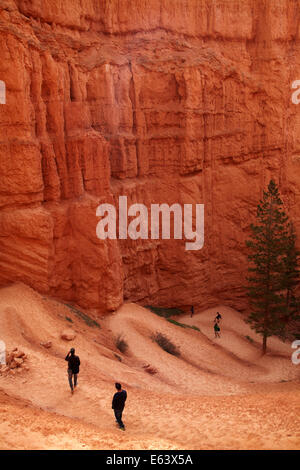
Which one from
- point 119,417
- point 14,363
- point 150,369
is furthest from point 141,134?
point 119,417

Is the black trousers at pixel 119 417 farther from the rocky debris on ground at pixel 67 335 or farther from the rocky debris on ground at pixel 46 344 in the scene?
the rocky debris on ground at pixel 67 335

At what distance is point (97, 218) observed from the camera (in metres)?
21.0

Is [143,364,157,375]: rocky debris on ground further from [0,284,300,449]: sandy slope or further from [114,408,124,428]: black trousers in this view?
[114,408,124,428]: black trousers

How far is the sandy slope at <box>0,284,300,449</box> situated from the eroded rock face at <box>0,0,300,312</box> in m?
2.31

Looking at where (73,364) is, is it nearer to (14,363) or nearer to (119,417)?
(119,417)

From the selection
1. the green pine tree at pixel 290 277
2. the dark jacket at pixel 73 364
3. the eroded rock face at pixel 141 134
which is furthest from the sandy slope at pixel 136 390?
the green pine tree at pixel 290 277

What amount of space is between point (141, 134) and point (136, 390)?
1690 centimetres

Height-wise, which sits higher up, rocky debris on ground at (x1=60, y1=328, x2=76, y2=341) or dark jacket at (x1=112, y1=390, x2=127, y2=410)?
dark jacket at (x1=112, y1=390, x2=127, y2=410)

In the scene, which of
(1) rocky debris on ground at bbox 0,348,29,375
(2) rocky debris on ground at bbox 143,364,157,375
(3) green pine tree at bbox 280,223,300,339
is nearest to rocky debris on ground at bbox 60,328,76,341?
(1) rocky debris on ground at bbox 0,348,29,375

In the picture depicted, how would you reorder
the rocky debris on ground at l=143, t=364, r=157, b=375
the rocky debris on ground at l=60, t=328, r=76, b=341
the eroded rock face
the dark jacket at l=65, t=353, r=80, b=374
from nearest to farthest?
the dark jacket at l=65, t=353, r=80, b=374 < the rocky debris on ground at l=60, t=328, r=76, b=341 < the rocky debris on ground at l=143, t=364, r=157, b=375 < the eroded rock face

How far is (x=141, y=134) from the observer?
27.2 metres

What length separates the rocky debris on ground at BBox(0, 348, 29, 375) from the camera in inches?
539

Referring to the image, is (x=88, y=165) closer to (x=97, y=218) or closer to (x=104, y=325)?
A: (x=97, y=218)
